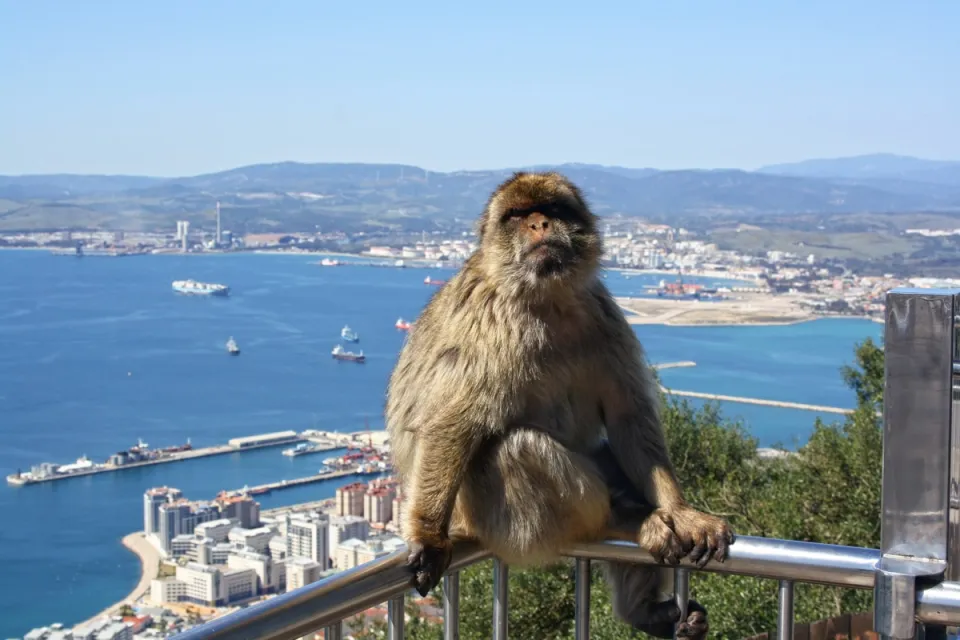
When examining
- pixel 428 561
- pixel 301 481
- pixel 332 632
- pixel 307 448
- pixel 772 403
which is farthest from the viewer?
pixel 307 448

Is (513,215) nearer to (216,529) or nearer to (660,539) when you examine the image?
(660,539)

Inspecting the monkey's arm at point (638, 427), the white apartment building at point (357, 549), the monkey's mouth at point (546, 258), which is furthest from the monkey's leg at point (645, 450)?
the white apartment building at point (357, 549)

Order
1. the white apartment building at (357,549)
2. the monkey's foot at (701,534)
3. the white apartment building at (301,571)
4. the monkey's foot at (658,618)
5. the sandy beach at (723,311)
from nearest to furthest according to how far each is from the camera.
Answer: the monkey's foot at (701,534), the monkey's foot at (658,618), the white apartment building at (301,571), the white apartment building at (357,549), the sandy beach at (723,311)

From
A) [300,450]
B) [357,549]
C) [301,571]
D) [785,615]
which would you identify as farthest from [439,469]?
[300,450]

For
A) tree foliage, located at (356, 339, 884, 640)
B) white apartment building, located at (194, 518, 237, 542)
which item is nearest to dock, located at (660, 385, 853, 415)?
white apartment building, located at (194, 518, 237, 542)

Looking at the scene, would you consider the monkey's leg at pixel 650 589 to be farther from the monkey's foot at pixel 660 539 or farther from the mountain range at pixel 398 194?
the mountain range at pixel 398 194
